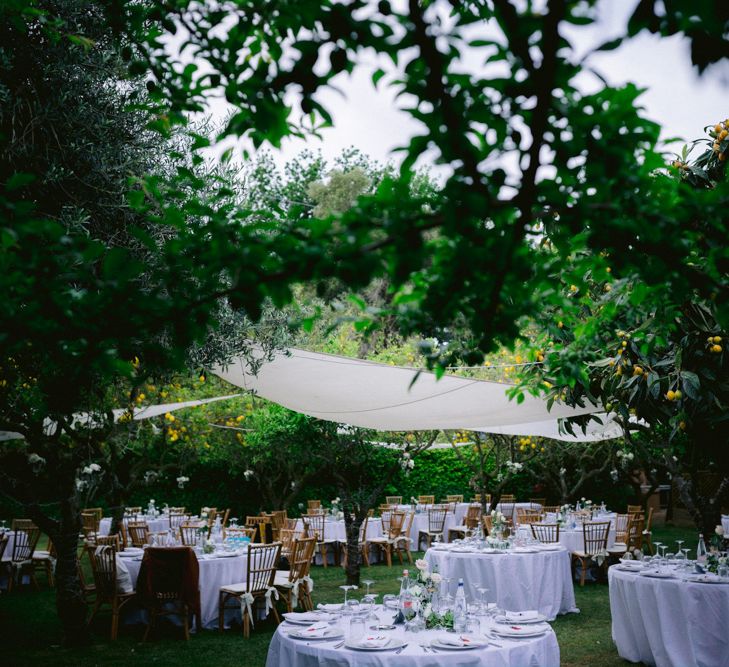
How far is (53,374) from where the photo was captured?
4.54 m

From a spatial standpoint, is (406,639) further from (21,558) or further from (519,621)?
(21,558)

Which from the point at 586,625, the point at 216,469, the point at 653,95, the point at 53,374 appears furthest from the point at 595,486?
the point at 653,95

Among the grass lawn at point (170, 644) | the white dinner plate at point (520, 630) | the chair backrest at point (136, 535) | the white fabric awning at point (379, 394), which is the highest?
the white fabric awning at point (379, 394)

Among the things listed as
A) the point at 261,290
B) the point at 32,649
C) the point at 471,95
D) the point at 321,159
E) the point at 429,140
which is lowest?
the point at 32,649

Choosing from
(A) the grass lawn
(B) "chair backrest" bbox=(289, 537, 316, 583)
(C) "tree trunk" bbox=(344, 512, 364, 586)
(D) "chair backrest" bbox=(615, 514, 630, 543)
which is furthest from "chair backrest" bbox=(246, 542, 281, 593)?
(D) "chair backrest" bbox=(615, 514, 630, 543)

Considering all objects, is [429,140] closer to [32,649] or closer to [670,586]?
[670,586]

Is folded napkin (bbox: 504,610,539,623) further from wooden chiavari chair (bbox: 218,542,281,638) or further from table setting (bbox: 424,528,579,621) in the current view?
wooden chiavari chair (bbox: 218,542,281,638)

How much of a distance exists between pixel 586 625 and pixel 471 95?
26.4ft

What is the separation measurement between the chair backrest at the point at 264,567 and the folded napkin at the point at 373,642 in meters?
3.76

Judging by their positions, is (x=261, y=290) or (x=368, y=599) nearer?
(x=261, y=290)

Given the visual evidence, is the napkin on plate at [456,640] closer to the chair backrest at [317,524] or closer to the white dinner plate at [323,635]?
the white dinner plate at [323,635]

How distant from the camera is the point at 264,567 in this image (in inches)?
323

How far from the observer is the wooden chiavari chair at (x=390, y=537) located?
513 inches

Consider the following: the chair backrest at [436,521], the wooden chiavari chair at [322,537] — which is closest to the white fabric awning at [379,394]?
the wooden chiavari chair at [322,537]
